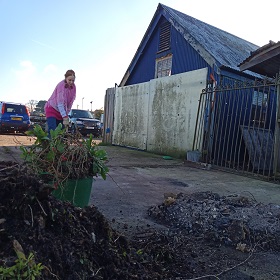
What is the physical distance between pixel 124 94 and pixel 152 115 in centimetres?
237

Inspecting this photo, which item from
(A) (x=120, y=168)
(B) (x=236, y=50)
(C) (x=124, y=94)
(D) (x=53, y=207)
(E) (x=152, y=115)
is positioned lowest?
(A) (x=120, y=168)

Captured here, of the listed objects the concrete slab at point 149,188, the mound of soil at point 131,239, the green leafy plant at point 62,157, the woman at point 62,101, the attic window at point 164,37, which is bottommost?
the concrete slab at point 149,188


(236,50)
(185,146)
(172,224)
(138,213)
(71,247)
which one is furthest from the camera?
(236,50)

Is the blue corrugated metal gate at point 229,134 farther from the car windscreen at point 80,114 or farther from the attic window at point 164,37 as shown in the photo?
the car windscreen at point 80,114

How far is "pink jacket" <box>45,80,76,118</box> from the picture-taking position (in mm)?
4199

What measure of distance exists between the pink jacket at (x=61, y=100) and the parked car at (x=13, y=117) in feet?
44.4

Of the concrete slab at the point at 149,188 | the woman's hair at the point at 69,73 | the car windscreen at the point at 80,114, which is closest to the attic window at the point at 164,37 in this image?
the concrete slab at the point at 149,188

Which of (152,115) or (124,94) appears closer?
(152,115)

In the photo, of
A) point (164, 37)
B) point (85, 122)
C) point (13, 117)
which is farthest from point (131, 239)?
point (85, 122)

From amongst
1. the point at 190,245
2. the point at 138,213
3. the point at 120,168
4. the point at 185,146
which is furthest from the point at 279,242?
the point at 185,146

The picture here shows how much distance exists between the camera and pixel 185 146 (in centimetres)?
952

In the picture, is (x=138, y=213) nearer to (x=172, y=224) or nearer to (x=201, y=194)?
(x=172, y=224)

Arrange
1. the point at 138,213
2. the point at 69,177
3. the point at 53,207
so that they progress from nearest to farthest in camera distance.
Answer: the point at 53,207 → the point at 69,177 → the point at 138,213

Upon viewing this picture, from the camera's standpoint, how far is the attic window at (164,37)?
480 inches
